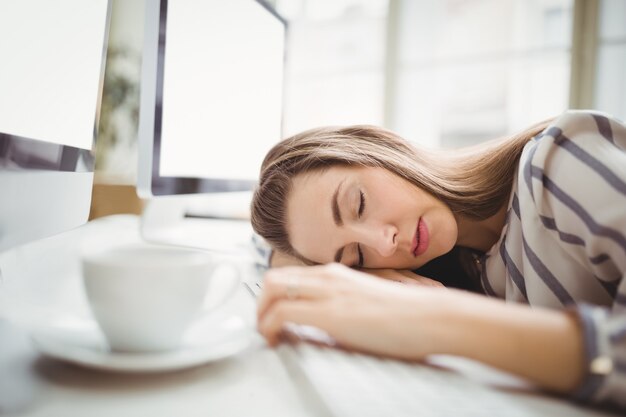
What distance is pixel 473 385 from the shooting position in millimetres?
282

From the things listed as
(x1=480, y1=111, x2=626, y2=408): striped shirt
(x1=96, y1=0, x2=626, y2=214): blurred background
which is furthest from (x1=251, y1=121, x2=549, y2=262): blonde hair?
(x1=96, y1=0, x2=626, y2=214): blurred background

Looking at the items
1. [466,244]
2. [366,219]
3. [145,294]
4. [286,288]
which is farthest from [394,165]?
[145,294]

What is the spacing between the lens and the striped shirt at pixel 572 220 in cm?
45

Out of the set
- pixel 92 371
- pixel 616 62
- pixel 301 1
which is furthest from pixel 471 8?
pixel 92 371

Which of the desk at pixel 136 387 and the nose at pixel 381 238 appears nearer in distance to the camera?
the desk at pixel 136 387

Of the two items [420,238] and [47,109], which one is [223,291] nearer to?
[47,109]

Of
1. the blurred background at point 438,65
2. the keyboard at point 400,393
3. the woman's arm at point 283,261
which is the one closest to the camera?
the keyboard at point 400,393

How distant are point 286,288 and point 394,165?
41 centimetres

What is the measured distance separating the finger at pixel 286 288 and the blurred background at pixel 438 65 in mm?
1467

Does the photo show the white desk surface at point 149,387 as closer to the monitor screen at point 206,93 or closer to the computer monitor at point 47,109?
the computer monitor at point 47,109

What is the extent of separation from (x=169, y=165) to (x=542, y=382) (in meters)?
0.60

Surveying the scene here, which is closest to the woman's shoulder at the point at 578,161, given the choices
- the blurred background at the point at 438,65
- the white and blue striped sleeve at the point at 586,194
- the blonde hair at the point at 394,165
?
the white and blue striped sleeve at the point at 586,194

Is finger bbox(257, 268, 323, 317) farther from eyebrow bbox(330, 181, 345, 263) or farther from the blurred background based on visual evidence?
the blurred background

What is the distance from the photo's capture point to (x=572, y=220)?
489 mm
